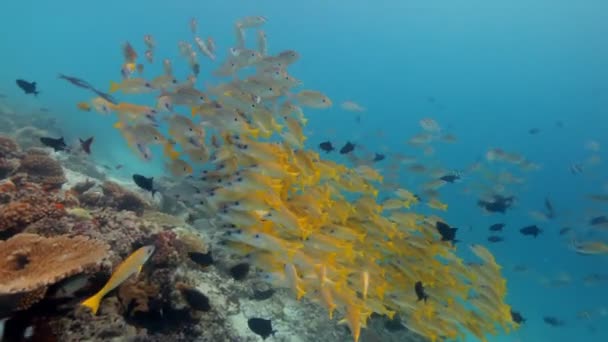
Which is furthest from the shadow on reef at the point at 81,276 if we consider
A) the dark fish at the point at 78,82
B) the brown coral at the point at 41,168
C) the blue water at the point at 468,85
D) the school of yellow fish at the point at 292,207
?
the blue water at the point at 468,85

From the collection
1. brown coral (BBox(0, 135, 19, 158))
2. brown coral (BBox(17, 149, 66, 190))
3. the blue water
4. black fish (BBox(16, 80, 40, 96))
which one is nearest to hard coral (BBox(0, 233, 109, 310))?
black fish (BBox(16, 80, 40, 96))

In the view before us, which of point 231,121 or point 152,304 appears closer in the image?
point 152,304

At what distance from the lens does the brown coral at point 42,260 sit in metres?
3.69

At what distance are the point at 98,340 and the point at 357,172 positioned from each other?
5899 mm

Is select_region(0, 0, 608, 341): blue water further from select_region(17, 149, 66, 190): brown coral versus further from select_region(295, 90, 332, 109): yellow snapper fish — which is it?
select_region(17, 149, 66, 190): brown coral

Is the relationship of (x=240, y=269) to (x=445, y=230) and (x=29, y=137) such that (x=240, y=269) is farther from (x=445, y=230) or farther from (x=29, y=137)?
(x=29, y=137)

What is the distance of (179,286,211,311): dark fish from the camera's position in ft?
16.8

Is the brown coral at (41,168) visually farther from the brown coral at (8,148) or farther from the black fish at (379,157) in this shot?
the black fish at (379,157)

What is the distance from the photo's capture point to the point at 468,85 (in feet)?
343

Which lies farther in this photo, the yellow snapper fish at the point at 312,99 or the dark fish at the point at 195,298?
the yellow snapper fish at the point at 312,99

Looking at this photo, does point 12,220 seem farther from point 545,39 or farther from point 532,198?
point 545,39

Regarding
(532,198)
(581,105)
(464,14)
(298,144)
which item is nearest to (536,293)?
A: (532,198)

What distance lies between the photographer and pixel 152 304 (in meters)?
4.75

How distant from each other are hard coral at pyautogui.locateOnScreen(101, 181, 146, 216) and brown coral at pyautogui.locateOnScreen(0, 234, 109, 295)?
404 cm
